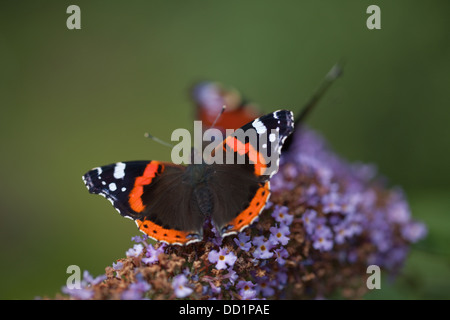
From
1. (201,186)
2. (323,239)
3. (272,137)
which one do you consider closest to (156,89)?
(201,186)

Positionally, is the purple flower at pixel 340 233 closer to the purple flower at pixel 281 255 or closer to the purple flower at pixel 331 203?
the purple flower at pixel 331 203

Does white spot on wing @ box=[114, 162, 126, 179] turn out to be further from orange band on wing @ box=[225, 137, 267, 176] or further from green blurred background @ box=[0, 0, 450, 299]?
green blurred background @ box=[0, 0, 450, 299]

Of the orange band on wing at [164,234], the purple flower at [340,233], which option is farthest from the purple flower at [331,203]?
the orange band on wing at [164,234]

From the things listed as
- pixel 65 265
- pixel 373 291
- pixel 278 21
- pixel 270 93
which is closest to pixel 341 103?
pixel 270 93

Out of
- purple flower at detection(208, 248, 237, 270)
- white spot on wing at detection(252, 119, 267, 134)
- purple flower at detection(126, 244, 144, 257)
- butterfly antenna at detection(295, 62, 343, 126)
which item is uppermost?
butterfly antenna at detection(295, 62, 343, 126)

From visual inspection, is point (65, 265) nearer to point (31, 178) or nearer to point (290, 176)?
point (31, 178)

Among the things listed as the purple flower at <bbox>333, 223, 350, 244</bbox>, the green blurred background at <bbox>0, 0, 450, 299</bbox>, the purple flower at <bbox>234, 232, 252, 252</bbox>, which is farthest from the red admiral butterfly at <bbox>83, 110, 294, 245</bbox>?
the green blurred background at <bbox>0, 0, 450, 299</bbox>
